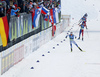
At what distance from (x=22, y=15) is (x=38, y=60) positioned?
2.76 meters

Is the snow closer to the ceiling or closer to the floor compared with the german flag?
closer to the floor

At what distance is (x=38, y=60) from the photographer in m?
17.3

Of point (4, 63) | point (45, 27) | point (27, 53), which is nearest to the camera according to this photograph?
point (4, 63)

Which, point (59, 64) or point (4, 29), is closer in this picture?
point (4, 29)

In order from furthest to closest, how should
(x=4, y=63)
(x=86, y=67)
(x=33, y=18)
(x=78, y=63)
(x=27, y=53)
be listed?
1. (x=33, y=18)
2. (x=27, y=53)
3. (x=78, y=63)
4. (x=86, y=67)
5. (x=4, y=63)

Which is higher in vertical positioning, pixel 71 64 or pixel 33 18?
pixel 33 18

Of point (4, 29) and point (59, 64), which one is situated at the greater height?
point (4, 29)

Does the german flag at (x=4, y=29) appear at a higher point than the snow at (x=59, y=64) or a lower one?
higher

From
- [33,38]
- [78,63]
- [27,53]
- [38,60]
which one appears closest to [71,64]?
[78,63]

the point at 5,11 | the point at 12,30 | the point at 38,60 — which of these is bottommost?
the point at 38,60

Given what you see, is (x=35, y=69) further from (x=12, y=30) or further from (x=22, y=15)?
(x=22, y=15)

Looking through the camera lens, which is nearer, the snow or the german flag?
the german flag

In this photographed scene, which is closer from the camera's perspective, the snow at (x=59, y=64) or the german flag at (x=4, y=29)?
the german flag at (x=4, y=29)

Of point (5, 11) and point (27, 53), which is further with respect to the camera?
point (27, 53)
